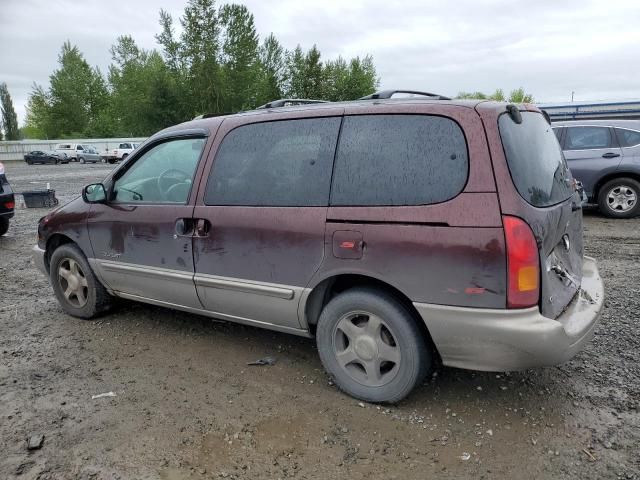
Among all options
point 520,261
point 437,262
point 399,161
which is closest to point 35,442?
point 437,262

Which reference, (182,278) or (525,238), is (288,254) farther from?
Answer: (525,238)

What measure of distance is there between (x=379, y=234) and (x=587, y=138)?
8078 millimetres

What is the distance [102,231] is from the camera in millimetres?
4086

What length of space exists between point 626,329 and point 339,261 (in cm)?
262

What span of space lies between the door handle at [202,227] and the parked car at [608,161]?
308 inches

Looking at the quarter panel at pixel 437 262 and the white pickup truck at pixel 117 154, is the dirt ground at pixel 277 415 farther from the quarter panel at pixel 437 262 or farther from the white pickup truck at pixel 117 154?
the white pickup truck at pixel 117 154

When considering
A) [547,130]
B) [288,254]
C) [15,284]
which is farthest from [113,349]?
[547,130]

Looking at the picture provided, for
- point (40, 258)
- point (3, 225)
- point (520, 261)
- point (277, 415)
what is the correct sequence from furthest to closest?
point (3, 225) → point (40, 258) → point (277, 415) → point (520, 261)

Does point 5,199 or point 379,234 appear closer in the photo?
point 379,234

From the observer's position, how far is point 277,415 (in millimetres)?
2900

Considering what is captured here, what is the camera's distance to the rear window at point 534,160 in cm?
256

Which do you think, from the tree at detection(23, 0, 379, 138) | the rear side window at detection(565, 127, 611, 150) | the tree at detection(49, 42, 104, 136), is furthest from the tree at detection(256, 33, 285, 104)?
the rear side window at detection(565, 127, 611, 150)

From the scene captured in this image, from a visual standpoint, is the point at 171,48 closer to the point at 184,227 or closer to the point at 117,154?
the point at 117,154

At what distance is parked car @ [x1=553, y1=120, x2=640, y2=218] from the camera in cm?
877
